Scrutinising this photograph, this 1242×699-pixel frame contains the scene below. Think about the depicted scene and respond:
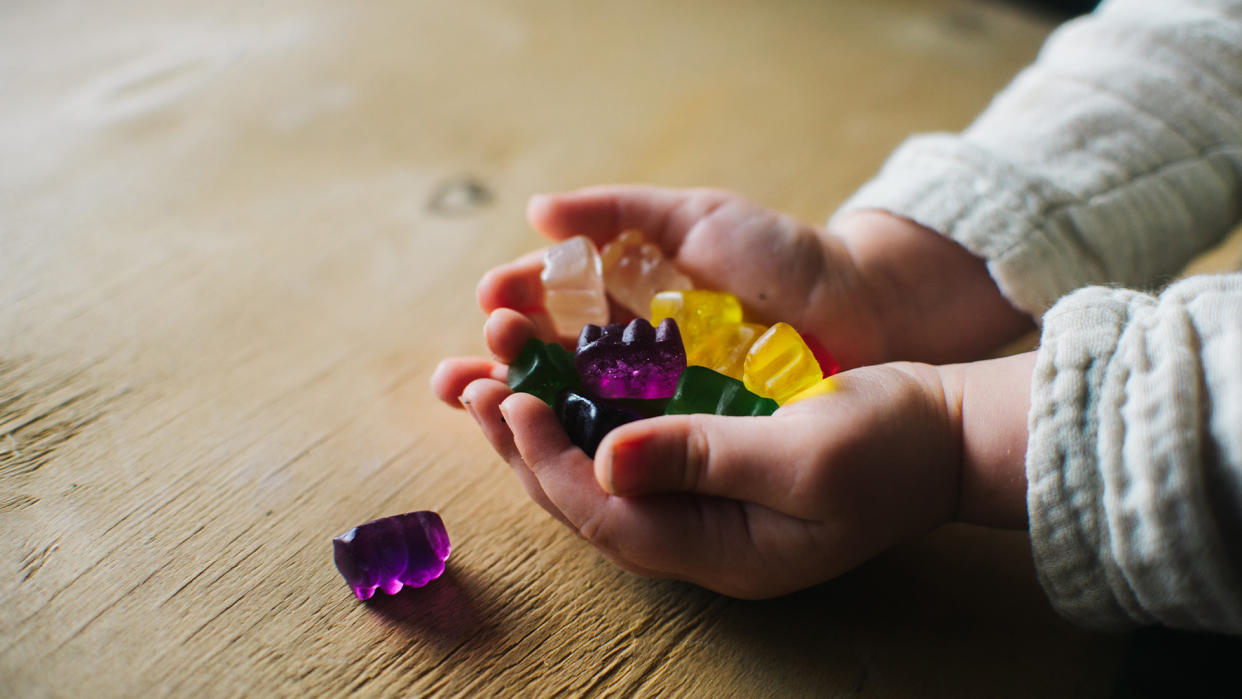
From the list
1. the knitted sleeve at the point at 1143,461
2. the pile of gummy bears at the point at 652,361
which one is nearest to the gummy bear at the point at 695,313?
the pile of gummy bears at the point at 652,361

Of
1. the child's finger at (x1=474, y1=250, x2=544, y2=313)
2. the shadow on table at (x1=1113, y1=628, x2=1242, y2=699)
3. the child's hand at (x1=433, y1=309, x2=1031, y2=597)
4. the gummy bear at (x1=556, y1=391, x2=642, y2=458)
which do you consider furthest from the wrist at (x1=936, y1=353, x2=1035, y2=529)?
the child's finger at (x1=474, y1=250, x2=544, y2=313)

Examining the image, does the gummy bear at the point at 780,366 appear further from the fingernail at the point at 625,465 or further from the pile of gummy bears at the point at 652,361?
the fingernail at the point at 625,465

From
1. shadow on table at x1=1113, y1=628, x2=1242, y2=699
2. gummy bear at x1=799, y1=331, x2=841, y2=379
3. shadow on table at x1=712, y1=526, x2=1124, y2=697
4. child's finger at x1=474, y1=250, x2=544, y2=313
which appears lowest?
shadow on table at x1=1113, y1=628, x2=1242, y2=699

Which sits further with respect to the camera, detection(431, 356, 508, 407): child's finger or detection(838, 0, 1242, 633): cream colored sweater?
detection(431, 356, 508, 407): child's finger

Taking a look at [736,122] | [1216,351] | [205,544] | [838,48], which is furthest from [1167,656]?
[838,48]

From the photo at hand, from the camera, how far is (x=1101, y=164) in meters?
0.75

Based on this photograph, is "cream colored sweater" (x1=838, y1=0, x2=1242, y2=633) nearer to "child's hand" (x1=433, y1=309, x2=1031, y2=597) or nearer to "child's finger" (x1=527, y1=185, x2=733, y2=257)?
"child's hand" (x1=433, y1=309, x2=1031, y2=597)

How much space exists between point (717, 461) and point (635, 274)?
0.83ft

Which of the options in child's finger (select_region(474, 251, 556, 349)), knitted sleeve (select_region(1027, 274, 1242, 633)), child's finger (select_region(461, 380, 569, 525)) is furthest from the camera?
child's finger (select_region(474, 251, 556, 349))

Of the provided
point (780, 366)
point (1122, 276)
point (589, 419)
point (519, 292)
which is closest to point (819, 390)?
point (780, 366)

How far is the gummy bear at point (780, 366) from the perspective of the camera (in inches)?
22.5

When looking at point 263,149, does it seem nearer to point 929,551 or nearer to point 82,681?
point 82,681

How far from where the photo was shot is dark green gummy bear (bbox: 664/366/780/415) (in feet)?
1.86

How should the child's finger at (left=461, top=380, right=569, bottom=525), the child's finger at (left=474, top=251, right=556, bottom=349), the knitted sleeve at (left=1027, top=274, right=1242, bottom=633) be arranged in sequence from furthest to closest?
the child's finger at (left=474, top=251, right=556, bottom=349) < the child's finger at (left=461, top=380, right=569, bottom=525) < the knitted sleeve at (left=1027, top=274, right=1242, bottom=633)
